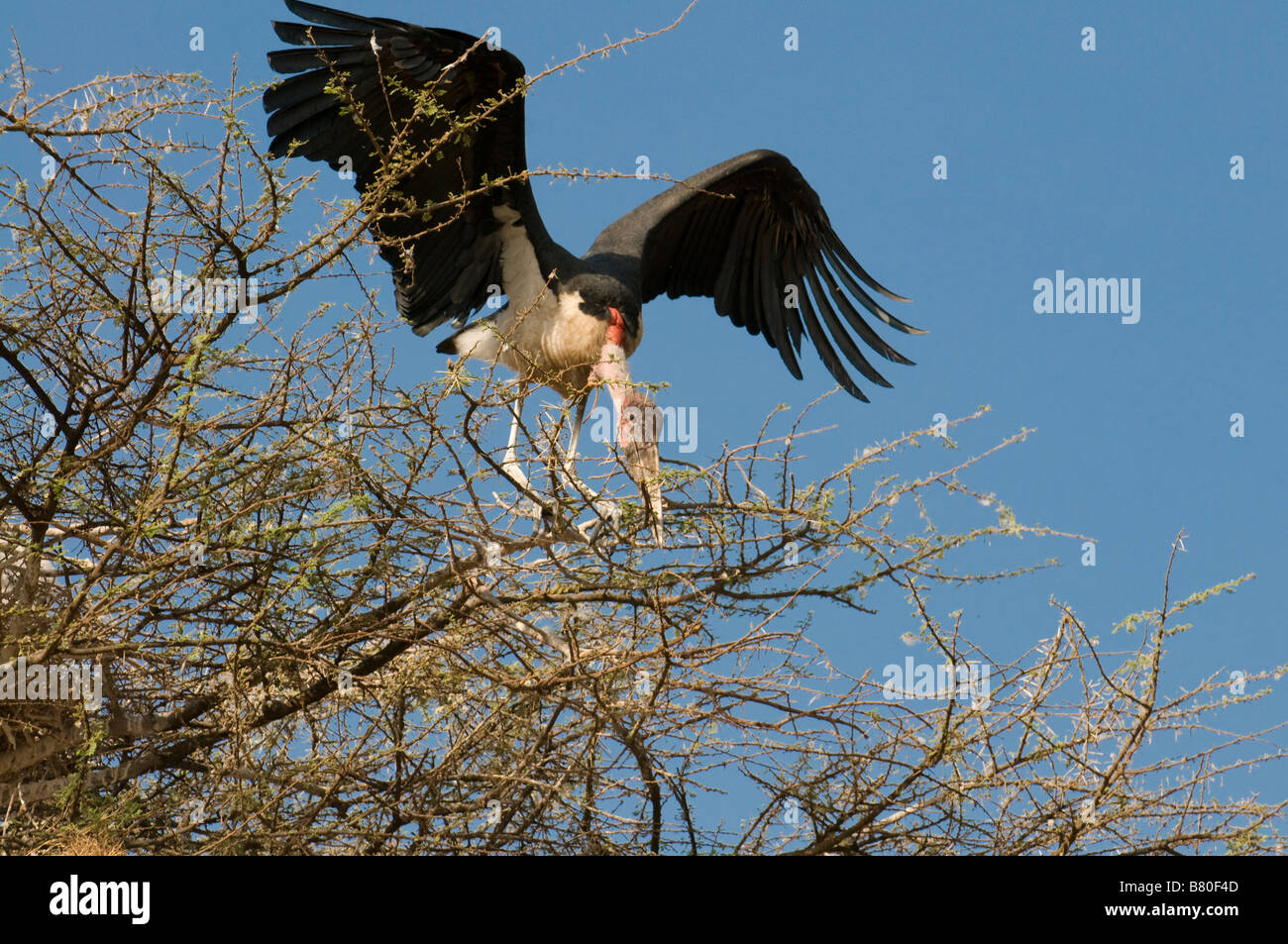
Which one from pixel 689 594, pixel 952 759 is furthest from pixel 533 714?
pixel 952 759

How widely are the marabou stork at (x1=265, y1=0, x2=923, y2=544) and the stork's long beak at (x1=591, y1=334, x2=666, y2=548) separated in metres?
0.01

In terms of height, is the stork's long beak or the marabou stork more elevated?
the marabou stork

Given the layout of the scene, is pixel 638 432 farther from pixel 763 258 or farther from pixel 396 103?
pixel 763 258

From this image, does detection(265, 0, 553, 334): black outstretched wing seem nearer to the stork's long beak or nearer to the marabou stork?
the marabou stork

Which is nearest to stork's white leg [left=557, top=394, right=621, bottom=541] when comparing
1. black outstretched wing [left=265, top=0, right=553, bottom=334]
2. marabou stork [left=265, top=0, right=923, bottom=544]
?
marabou stork [left=265, top=0, right=923, bottom=544]

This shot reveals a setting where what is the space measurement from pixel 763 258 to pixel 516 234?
159 centimetres

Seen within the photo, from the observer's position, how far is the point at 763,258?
23.7ft

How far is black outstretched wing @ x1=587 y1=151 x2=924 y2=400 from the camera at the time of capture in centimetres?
673

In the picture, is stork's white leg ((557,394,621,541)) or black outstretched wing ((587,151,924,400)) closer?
stork's white leg ((557,394,621,541))

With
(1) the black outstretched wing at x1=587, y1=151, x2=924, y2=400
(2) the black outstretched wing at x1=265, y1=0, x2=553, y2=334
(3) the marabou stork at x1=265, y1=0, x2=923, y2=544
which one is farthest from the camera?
(1) the black outstretched wing at x1=587, y1=151, x2=924, y2=400

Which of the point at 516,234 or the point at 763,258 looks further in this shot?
the point at 763,258

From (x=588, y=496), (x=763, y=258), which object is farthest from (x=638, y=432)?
(x=763, y=258)
